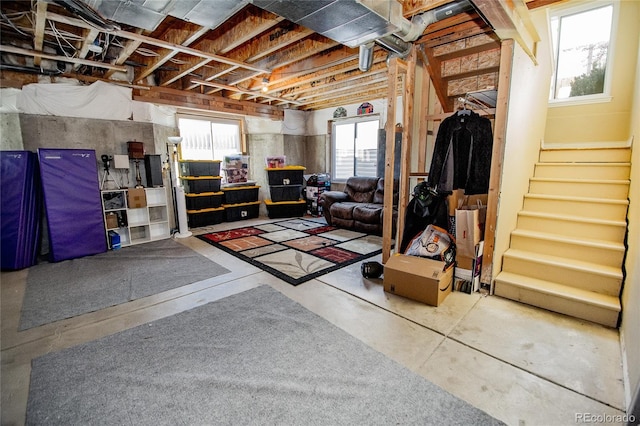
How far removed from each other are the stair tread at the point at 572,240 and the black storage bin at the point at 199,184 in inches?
210

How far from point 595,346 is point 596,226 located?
4.41 feet

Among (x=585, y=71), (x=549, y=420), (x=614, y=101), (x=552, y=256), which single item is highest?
(x=585, y=71)

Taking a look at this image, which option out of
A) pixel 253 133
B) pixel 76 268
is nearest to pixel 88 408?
pixel 76 268

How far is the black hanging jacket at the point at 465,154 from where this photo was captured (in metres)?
2.99

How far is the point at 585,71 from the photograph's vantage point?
4551 mm

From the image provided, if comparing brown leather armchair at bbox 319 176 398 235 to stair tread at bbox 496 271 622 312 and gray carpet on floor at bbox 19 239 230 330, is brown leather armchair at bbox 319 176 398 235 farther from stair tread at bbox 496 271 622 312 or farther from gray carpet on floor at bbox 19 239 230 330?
A: gray carpet on floor at bbox 19 239 230 330

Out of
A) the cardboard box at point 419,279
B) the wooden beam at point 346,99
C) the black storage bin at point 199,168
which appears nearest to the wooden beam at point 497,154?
the cardboard box at point 419,279

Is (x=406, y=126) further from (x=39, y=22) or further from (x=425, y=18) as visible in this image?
(x=39, y=22)

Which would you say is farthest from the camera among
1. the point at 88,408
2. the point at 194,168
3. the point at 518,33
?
the point at 194,168

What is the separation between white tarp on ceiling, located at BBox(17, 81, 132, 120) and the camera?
4.10 meters

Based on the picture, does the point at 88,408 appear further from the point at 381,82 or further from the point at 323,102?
the point at 323,102

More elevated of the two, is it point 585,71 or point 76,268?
point 585,71

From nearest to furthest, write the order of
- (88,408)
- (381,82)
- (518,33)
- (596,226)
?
(88,408)
(518,33)
(596,226)
(381,82)

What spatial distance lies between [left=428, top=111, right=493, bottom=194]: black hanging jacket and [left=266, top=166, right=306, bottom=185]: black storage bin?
408 centimetres
